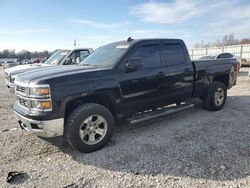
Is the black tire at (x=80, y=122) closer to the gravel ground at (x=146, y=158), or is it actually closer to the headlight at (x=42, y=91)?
the gravel ground at (x=146, y=158)

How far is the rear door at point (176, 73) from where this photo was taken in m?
5.38

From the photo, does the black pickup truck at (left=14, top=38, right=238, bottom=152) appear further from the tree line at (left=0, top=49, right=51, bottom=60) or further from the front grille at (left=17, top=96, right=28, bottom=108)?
the tree line at (left=0, top=49, right=51, bottom=60)

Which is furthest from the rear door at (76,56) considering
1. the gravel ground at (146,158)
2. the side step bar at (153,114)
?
the side step bar at (153,114)

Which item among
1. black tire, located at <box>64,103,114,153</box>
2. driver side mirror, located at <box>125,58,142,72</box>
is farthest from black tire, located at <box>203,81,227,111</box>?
black tire, located at <box>64,103,114,153</box>

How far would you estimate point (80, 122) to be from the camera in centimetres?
404

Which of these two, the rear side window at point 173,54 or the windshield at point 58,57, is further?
the windshield at point 58,57

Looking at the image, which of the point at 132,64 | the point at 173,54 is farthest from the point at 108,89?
the point at 173,54

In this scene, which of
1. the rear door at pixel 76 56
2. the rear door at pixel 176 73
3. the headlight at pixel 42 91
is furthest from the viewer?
the rear door at pixel 76 56

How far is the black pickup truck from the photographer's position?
3.85 meters

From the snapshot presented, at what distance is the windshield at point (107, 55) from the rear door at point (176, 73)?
108 centimetres

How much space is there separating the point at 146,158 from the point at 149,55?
2.26 metres

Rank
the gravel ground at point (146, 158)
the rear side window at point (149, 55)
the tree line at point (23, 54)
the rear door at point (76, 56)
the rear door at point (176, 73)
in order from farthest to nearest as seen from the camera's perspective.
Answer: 1. the tree line at point (23, 54)
2. the rear door at point (76, 56)
3. the rear door at point (176, 73)
4. the rear side window at point (149, 55)
5. the gravel ground at point (146, 158)

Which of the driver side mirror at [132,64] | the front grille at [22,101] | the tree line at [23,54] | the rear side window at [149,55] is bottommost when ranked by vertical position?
the front grille at [22,101]

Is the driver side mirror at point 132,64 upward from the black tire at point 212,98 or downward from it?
upward
